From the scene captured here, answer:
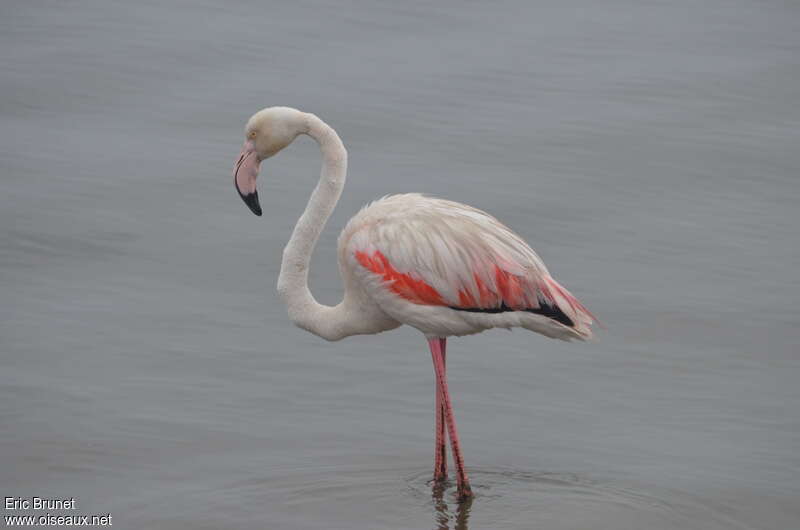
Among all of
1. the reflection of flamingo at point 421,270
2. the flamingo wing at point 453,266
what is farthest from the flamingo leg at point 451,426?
the flamingo wing at point 453,266

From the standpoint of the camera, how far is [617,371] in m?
9.12

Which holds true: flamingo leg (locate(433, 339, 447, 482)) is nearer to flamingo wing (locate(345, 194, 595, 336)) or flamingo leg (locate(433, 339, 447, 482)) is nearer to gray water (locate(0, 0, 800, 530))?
gray water (locate(0, 0, 800, 530))

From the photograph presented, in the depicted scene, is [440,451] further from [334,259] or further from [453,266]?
[334,259]

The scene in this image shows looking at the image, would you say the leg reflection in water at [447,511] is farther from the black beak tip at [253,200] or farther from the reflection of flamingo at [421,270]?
the black beak tip at [253,200]

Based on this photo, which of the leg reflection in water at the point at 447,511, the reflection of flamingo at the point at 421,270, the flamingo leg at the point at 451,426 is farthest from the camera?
the flamingo leg at the point at 451,426

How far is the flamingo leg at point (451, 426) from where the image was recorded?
25.3 ft

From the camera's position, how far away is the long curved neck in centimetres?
780

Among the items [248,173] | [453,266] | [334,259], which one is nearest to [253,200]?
[248,173]

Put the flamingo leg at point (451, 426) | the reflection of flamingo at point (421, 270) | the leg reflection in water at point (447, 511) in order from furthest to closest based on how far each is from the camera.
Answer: the flamingo leg at point (451, 426) < the reflection of flamingo at point (421, 270) < the leg reflection in water at point (447, 511)

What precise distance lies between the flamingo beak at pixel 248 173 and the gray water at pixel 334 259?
1355 mm

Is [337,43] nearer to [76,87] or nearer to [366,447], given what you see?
[76,87]

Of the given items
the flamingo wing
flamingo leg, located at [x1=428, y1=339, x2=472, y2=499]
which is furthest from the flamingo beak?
flamingo leg, located at [x1=428, y1=339, x2=472, y2=499]

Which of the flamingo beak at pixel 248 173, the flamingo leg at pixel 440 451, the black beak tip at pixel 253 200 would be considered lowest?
the flamingo leg at pixel 440 451

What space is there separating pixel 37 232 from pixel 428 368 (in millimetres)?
3120
